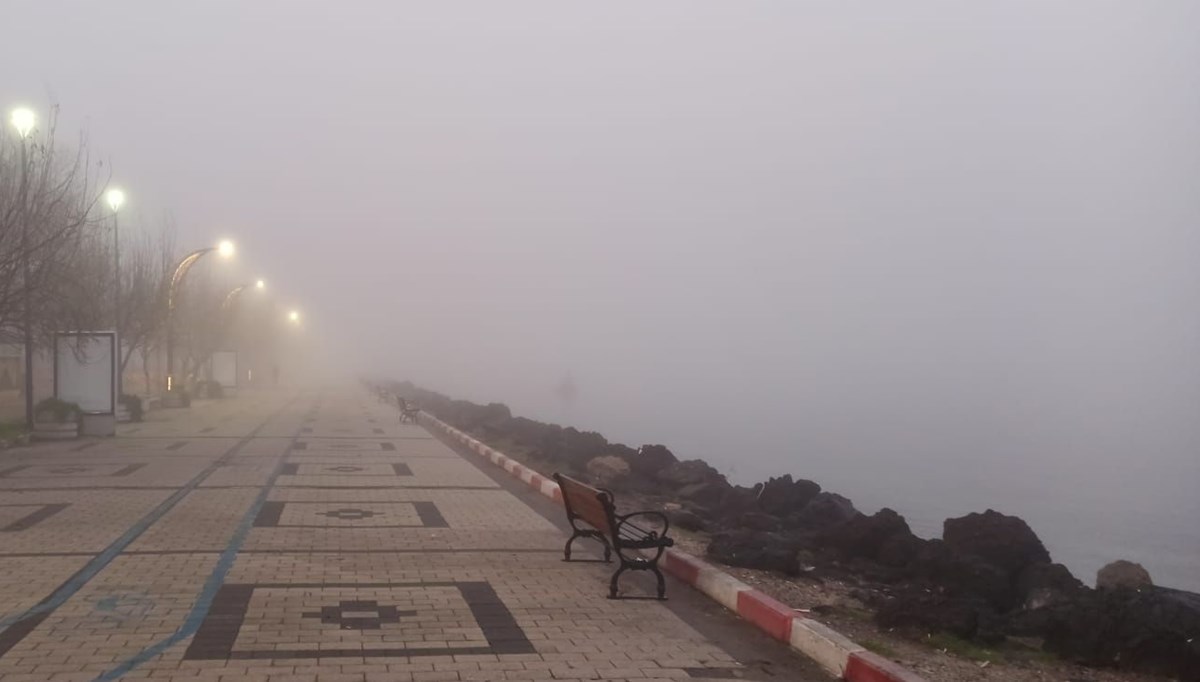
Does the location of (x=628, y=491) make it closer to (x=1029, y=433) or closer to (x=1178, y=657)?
(x=1178, y=657)

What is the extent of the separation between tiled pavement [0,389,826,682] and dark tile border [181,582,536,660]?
0.08ft

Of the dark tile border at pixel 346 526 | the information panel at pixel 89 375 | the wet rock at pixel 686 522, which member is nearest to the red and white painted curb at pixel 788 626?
the wet rock at pixel 686 522

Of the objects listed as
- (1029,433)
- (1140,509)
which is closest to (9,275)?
(1140,509)

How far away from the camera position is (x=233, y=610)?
8148 mm

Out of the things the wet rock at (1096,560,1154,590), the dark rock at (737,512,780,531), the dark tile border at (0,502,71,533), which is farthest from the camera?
the dark rock at (737,512,780,531)

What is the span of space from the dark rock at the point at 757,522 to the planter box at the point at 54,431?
18.1 meters

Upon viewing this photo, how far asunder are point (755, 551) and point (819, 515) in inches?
232

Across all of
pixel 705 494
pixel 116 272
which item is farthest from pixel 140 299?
pixel 705 494

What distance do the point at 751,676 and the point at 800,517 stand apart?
9.58 meters

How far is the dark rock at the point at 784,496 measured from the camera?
17328mm

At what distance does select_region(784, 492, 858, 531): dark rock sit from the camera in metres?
15.6

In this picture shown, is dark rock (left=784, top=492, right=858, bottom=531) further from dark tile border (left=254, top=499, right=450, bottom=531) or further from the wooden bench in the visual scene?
the wooden bench

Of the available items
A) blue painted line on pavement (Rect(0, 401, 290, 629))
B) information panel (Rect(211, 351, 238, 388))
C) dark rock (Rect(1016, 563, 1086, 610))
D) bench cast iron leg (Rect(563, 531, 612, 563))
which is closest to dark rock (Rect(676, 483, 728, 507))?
dark rock (Rect(1016, 563, 1086, 610))

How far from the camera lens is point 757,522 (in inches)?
568
